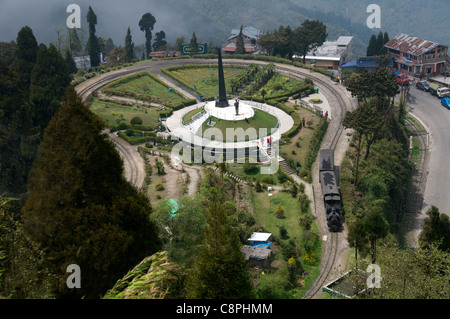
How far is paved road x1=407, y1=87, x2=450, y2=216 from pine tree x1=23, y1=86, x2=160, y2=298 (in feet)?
207

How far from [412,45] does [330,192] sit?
8042 cm

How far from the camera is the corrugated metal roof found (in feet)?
401

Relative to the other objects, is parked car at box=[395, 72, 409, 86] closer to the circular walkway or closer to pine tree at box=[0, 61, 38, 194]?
the circular walkway

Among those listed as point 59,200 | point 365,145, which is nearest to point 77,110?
point 59,200

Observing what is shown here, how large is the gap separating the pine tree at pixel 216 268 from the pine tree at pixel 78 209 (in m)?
3.84

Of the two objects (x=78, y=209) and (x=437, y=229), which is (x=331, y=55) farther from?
(x=78, y=209)

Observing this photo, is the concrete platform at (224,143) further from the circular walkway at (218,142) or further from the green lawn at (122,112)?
the green lawn at (122,112)

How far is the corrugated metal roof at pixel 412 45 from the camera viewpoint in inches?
4818

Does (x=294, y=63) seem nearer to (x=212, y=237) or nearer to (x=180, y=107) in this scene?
(x=180, y=107)

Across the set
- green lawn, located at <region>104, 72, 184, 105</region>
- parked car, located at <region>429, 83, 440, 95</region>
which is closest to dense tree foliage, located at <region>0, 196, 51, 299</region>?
green lawn, located at <region>104, 72, 184, 105</region>

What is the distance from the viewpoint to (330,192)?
2431 inches

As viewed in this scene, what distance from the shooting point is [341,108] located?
95.8 m

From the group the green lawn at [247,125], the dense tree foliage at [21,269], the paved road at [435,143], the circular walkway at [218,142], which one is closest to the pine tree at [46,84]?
the circular walkway at [218,142]
